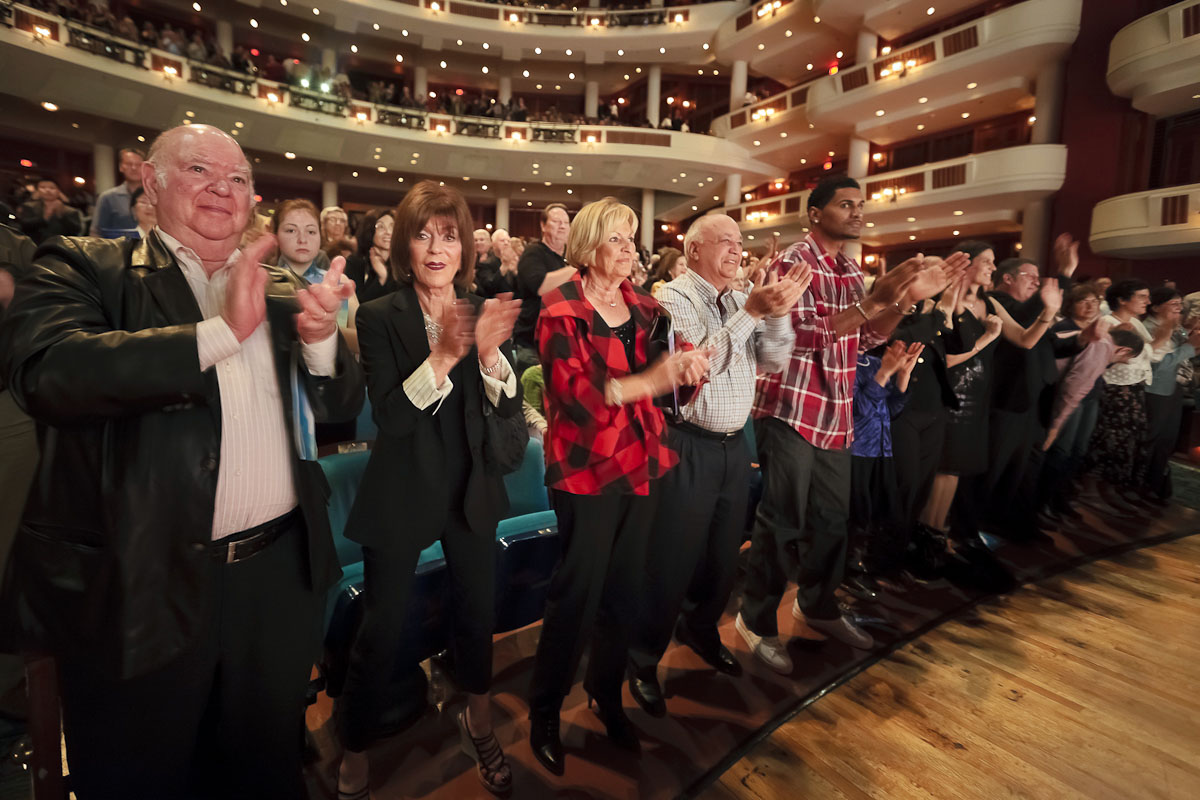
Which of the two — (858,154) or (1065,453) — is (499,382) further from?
(858,154)

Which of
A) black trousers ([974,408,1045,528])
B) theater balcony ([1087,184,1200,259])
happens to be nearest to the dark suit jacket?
black trousers ([974,408,1045,528])

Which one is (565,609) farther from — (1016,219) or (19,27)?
(19,27)

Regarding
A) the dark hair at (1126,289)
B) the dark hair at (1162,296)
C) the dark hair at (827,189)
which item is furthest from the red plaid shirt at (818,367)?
the dark hair at (1162,296)

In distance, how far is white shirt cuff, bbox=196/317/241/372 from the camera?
900 mm

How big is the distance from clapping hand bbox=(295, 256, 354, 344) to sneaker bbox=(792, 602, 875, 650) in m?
2.15

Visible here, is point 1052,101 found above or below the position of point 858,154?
below

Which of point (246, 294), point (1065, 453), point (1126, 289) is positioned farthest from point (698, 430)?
point (1126, 289)

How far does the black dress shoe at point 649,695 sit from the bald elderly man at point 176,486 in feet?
3.64

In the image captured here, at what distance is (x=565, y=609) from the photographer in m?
1.60

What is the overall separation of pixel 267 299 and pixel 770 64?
58.6 ft

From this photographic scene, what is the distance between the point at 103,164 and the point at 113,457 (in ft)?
52.3

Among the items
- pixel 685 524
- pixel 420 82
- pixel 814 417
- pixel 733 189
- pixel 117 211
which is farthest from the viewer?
pixel 420 82

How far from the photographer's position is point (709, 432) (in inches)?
73.1

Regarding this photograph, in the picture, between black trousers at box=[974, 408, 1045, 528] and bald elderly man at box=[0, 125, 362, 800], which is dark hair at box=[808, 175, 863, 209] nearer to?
bald elderly man at box=[0, 125, 362, 800]
